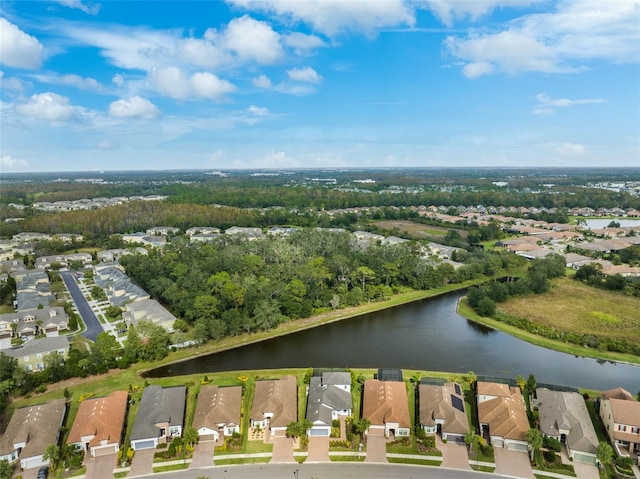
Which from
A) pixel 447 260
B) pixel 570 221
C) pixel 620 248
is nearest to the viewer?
pixel 447 260

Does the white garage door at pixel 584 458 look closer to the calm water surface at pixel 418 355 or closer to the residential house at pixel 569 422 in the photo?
the residential house at pixel 569 422

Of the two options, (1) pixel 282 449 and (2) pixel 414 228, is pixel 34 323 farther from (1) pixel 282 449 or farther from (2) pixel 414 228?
(2) pixel 414 228

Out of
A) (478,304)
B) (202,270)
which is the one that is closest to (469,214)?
(478,304)

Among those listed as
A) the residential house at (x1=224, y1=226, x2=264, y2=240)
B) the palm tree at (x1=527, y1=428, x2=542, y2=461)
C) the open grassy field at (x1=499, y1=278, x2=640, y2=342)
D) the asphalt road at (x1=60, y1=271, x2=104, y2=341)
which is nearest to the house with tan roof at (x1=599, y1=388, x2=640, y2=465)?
the palm tree at (x1=527, y1=428, x2=542, y2=461)

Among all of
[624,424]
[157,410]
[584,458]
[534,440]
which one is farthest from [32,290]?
[624,424]

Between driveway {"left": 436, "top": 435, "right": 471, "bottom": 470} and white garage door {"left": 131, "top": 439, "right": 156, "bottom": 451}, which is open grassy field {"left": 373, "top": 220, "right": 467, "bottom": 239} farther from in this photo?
white garage door {"left": 131, "top": 439, "right": 156, "bottom": 451}

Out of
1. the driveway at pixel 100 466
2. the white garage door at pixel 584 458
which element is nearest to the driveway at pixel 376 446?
the white garage door at pixel 584 458

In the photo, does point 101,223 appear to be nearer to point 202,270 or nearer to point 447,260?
point 202,270
